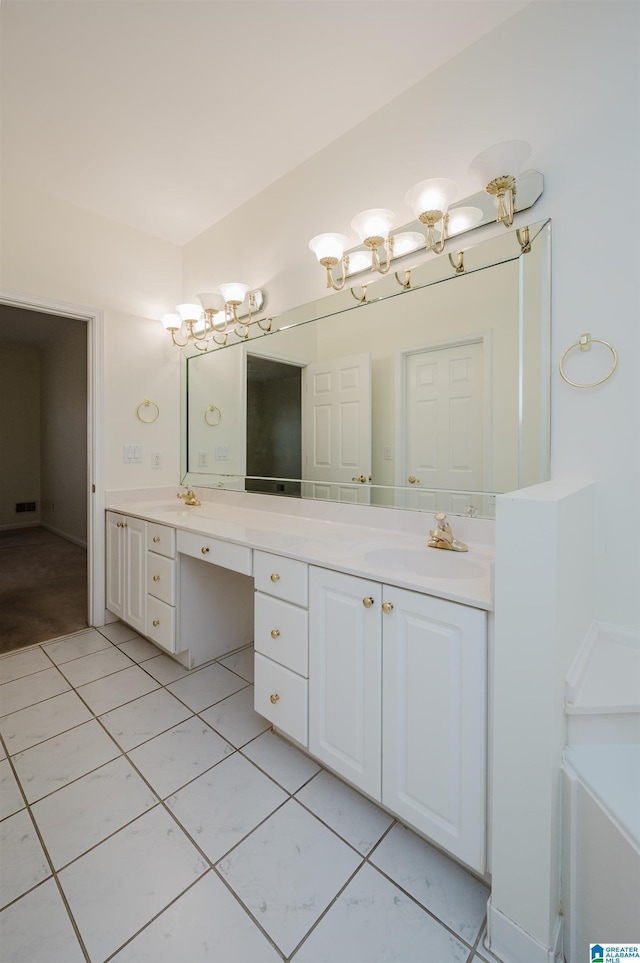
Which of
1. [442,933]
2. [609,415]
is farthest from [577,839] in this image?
[609,415]

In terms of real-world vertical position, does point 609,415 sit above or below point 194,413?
below

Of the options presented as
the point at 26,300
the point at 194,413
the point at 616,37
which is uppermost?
the point at 616,37

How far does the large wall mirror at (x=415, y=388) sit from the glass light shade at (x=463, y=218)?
7 cm

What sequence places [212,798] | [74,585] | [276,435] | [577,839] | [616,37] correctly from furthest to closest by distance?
[74,585], [276,435], [212,798], [616,37], [577,839]

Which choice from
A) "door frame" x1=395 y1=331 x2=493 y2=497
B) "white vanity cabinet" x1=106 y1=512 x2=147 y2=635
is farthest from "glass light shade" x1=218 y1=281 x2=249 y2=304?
"white vanity cabinet" x1=106 y1=512 x2=147 y2=635

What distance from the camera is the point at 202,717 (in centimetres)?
174

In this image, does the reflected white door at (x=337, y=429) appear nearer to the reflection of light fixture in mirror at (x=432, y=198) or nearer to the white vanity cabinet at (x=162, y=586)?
the reflection of light fixture in mirror at (x=432, y=198)

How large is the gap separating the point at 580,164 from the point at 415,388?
0.82 m

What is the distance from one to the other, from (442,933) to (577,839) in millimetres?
418

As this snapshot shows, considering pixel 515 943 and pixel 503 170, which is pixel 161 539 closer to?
pixel 515 943

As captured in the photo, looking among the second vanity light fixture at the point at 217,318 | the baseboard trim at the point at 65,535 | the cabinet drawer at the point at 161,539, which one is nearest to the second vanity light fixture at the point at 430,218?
the second vanity light fixture at the point at 217,318

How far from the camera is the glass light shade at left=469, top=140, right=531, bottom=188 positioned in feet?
4.04

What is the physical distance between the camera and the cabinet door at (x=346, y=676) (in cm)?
115

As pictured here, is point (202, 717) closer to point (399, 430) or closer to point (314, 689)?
point (314, 689)
